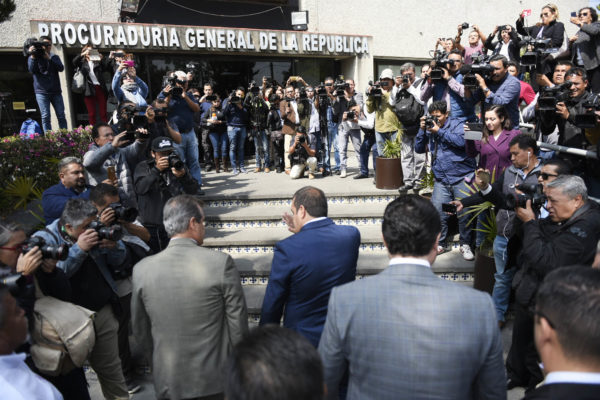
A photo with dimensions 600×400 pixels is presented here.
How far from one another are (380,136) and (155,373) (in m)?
5.61

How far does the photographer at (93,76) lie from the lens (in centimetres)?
722

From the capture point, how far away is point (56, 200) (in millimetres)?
3578

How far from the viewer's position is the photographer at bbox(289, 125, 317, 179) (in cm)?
787

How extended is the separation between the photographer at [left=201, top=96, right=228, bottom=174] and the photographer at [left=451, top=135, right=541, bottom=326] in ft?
19.6

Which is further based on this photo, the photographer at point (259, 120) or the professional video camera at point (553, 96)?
the photographer at point (259, 120)

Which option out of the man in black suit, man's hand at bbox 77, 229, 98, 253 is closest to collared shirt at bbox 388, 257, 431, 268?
the man in black suit

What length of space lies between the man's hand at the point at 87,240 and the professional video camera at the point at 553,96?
4.17 meters

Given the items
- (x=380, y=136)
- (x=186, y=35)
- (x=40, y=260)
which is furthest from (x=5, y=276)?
(x=186, y=35)

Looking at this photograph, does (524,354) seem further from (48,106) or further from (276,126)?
(48,106)

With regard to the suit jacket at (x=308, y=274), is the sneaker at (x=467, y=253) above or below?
below

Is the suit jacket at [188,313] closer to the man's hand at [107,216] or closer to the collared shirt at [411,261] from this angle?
the man's hand at [107,216]

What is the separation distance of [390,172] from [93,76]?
17.5 ft

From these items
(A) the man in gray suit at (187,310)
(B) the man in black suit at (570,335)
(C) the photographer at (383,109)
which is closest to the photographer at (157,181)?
(A) the man in gray suit at (187,310)

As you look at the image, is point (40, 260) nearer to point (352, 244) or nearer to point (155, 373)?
point (155, 373)
